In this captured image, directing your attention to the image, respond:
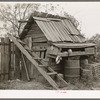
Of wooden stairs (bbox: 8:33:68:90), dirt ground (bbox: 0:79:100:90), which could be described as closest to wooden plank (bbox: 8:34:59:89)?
wooden stairs (bbox: 8:33:68:90)

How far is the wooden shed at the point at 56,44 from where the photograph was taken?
11.8 meters

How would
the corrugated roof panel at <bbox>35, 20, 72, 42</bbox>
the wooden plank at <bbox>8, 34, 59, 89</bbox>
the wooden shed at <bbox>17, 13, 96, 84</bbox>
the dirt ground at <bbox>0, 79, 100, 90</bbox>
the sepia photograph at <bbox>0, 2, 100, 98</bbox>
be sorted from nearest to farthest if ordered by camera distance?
the wooden plank at <bbox>8, 34, 59, 89</bbox>, the dirt ground at <bbox>0, 79, 100, 90</bbox>, the sepia photograph at <bbox>0, 2, 100, 98</bbox>, the wooden shed at <bbox>17, 13, 96, 84</bbox>, the corrugated roof panel at <bbox>35, 20, 72, 42</bbox>

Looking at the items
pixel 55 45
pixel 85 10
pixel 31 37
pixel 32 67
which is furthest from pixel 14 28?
pixel 85 10

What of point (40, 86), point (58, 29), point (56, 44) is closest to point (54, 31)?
point (58, 29)

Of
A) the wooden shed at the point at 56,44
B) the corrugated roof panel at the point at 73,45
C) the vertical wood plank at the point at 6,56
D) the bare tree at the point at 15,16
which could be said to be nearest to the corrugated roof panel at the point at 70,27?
the wooden shed at the point at 56,44

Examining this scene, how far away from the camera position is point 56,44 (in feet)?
37.9

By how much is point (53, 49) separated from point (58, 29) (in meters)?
1.51

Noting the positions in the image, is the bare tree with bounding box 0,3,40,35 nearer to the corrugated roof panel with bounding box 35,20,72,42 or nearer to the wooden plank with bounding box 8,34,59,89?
the corrugated roof panel with bounding box 35,20,72,42

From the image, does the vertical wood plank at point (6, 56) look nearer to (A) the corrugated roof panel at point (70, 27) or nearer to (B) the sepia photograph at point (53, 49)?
(B) the sepia photograph at point (53, 49)

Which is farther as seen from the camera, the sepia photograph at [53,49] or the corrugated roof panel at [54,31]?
the corrugated roof panel at [54,31]

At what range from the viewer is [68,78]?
12.0 metres

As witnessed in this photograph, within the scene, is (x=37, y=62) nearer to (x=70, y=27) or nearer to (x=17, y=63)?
(x=17, y=63)

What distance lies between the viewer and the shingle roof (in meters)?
12.1

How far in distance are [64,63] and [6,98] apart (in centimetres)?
365
